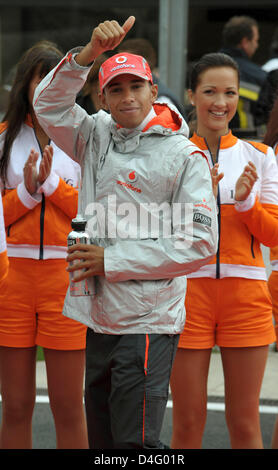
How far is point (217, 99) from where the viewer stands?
3.71 m

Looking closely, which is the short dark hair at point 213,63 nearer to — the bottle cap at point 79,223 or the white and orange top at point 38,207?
the white and orange top at point 38,207

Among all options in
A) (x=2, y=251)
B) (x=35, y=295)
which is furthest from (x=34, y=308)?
(x=2, y=251)

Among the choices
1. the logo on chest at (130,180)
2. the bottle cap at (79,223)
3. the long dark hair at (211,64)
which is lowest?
Answer: the bottle cap at (79,223)

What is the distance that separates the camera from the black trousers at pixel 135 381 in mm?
2791

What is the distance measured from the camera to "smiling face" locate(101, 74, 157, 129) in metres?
2.89

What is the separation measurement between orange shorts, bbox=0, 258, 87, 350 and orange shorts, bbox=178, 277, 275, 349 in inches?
22.5

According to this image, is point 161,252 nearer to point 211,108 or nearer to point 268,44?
point 211,108

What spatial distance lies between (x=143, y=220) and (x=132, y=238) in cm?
8

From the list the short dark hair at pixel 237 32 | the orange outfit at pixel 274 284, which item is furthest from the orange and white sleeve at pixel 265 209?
the short dark hair at pixel 237 32

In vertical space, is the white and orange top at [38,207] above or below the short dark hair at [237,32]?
below

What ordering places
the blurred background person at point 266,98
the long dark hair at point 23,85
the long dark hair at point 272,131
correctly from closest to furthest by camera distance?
the long dark hair at point 23,85, the long dark hair at point 272,131, the blurred background person at point 266,98

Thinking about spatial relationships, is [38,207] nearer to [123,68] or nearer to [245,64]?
[123,68]
